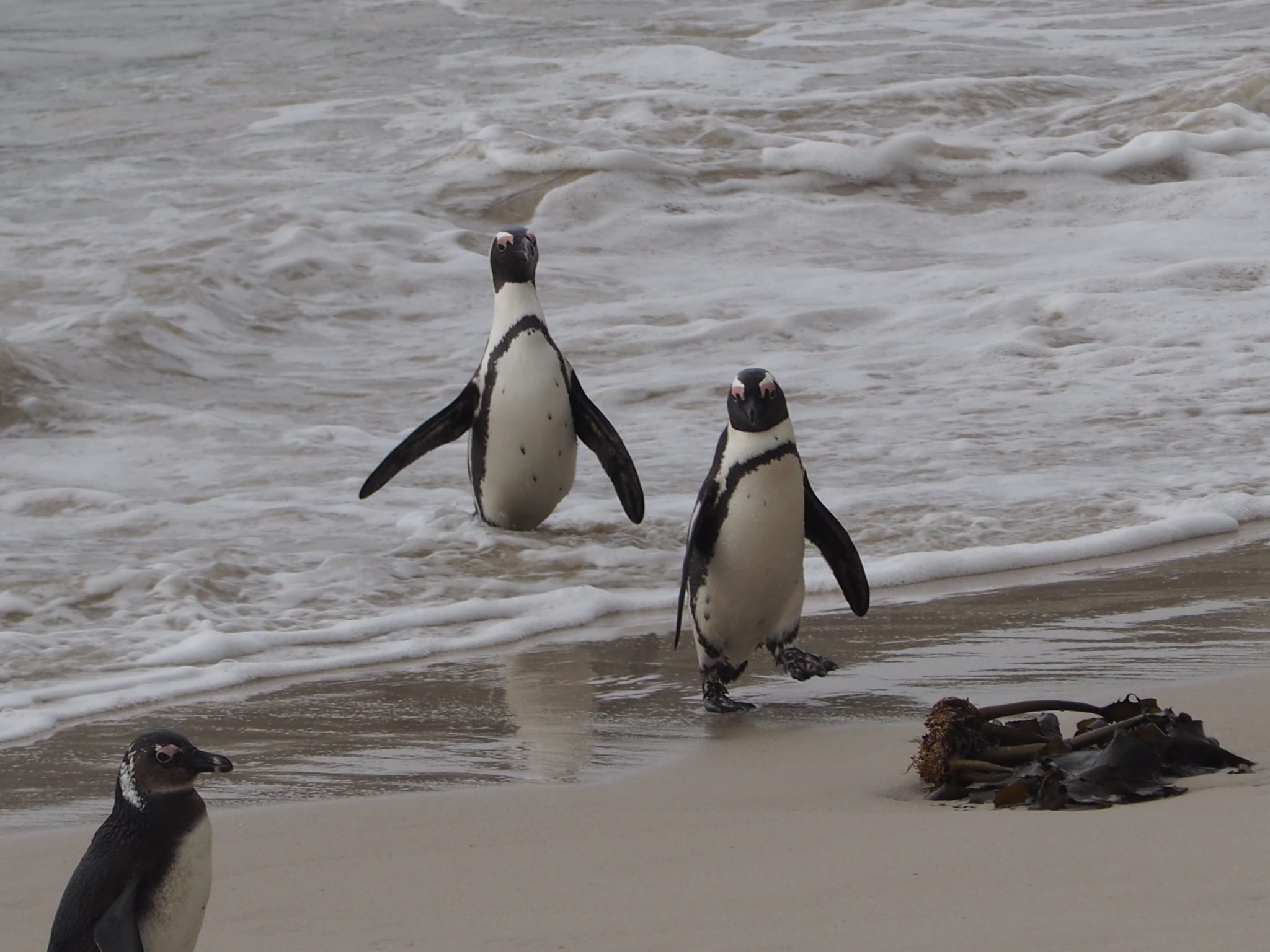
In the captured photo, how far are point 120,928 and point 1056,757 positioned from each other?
166 cm

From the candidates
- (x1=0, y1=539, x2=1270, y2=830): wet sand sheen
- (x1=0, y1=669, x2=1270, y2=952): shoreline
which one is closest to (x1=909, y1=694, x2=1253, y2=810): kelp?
(x1=0, y1=669, x2=1270, y2=952): shoreline

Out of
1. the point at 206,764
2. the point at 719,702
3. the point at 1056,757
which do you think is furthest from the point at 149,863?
the point at 719,702

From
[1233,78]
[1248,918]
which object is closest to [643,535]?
[1248,918]

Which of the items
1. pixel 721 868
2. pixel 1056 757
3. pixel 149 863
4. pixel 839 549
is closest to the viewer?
pixel 149 863

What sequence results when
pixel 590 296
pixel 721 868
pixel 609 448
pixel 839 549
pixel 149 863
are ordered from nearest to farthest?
pixel 149 863, pixel 721 868, pixel 839 549, pixel 609 448, pixel 590 296

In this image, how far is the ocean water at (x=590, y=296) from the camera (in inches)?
226

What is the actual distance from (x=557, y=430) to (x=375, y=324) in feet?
15.5

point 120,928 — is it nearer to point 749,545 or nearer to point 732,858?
point 732,858

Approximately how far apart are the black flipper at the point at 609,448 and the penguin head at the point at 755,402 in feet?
5.03

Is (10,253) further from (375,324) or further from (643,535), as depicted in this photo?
(643,535)

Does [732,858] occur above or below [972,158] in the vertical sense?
below

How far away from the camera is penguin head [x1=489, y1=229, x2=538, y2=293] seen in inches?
243

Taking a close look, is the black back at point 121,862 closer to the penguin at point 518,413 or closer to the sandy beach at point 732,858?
the sandy beach at point 732,858

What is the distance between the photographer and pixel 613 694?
4312 millimetres
